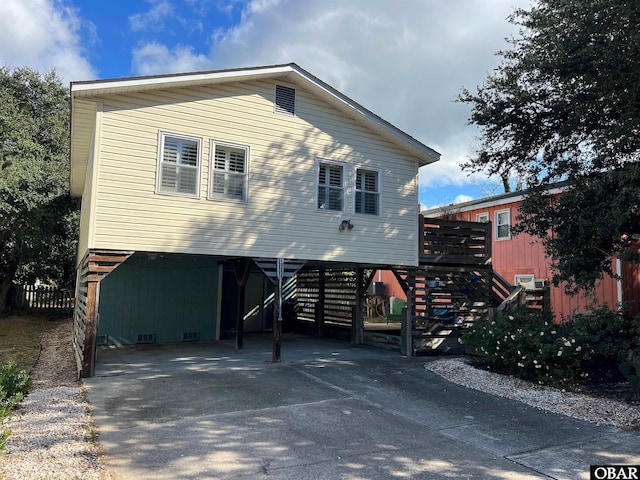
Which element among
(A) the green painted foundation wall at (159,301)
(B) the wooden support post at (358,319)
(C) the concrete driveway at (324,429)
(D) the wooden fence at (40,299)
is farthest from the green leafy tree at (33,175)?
(B) the wooden support post at (358,319)

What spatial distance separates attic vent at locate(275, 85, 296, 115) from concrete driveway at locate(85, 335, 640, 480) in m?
5.44

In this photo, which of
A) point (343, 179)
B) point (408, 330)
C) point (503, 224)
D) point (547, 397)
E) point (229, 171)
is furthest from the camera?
point (503, 224)

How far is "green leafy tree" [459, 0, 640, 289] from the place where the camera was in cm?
735

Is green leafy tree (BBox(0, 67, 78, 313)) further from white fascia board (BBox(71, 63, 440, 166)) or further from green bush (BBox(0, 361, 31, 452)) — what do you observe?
green bush (BBox(0, 361, 31, 452))

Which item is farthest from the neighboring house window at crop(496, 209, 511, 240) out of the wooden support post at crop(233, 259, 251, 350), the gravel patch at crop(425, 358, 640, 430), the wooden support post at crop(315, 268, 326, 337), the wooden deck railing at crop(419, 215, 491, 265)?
the wooden support post at crop(233, 259, 251, 350)

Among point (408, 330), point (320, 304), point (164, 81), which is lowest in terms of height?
point (408, 330)

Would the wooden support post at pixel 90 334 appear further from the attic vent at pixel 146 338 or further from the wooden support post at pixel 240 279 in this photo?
the attic vent at pixel 146 338

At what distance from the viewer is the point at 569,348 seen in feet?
25.1

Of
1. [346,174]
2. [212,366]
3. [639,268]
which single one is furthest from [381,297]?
[212,366]

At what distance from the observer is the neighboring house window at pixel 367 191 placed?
35.3 feet

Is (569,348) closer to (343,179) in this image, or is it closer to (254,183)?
(343,179)

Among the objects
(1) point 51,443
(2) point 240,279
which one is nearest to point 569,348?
(2) point 240,279

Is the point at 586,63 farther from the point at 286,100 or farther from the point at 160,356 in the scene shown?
the point at 160,356

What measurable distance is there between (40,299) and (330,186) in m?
13.9
